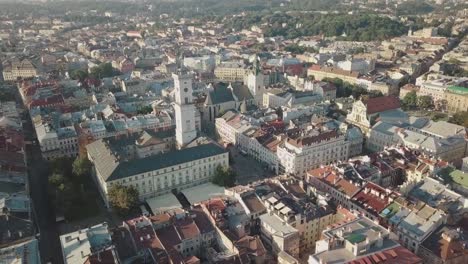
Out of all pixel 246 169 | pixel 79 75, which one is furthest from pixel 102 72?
pixel 246 169

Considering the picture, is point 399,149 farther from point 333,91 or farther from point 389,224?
point 333,91

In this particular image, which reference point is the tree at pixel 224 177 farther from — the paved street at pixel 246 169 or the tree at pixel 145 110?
the tree at pixel 145 110

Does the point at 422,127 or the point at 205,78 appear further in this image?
the point at 205,78

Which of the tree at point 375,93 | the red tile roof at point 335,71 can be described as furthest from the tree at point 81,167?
the red tile roof at point 335,71

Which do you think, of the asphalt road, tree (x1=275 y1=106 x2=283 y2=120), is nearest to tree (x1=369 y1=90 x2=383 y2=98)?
tree (x1=275 y1=106 x2=283 y2=120)

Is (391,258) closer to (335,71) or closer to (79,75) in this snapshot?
(335,71)

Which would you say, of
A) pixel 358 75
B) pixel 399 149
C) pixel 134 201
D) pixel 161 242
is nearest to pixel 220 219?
pixel 161 242
